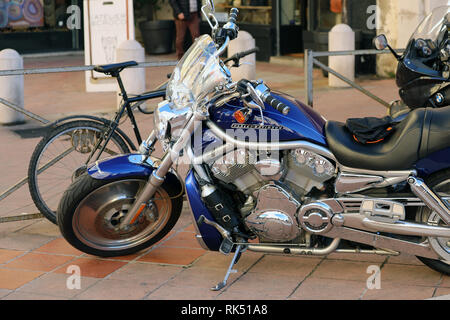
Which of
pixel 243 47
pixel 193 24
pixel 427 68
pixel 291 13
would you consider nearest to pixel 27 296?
pixel 427 68

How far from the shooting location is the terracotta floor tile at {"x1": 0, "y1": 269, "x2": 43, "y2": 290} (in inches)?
192

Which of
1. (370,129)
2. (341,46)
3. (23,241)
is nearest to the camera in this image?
(370,129)

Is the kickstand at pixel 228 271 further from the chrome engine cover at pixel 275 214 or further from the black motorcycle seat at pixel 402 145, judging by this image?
the black motorcycle seat at pixel 402 145

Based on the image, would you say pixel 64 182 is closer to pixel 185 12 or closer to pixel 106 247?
pixel 106 247

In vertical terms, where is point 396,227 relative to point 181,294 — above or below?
above

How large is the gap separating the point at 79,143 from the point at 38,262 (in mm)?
941

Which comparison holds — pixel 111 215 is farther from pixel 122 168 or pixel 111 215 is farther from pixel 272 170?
pixel 272 170

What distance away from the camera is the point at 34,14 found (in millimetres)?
15984

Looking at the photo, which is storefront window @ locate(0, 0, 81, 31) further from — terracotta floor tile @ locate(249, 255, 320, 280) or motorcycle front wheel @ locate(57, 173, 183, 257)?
terracotta floor tile @ locate(249, 255, 320, 280)

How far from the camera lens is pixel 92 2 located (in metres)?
11.8

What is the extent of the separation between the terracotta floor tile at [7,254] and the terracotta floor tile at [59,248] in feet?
0.43
